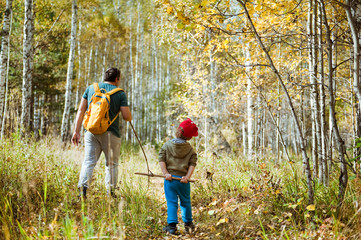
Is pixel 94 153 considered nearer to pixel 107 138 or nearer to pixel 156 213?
pixel 107 138

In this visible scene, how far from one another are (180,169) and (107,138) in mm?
1134

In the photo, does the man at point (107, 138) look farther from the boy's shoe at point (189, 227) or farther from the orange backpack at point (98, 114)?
the boy's shoe at point (189, 227)

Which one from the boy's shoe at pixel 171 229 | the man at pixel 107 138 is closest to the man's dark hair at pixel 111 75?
the man at pixel 107 138

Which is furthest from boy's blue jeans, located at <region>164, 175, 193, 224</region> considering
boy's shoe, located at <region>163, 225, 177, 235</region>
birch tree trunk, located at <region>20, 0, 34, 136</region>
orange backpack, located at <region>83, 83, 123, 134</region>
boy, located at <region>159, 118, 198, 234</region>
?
birch tree trunk, located at <region>20, 0, 34, 136</region>

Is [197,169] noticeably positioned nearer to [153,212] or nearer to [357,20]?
[153,212]

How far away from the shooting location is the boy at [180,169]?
294cm

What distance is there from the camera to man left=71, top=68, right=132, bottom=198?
342 cm

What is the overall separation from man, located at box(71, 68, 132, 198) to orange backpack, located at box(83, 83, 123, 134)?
0.11m

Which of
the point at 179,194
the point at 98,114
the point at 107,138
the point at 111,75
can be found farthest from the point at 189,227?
the point at 111,75

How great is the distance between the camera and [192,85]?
856 cm

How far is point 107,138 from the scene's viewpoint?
3498 millimetres

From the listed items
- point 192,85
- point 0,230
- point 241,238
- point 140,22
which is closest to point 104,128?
point 0,230

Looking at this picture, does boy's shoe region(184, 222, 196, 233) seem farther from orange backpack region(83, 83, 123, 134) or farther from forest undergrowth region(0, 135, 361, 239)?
orange backpack region(83, 83, 123, 134)

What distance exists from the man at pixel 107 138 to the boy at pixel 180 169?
2.62 ft
